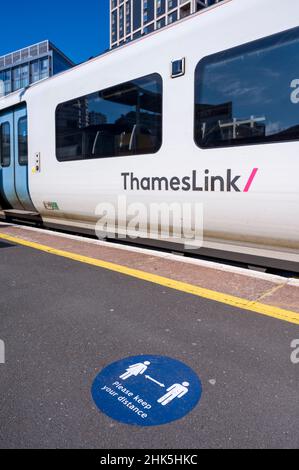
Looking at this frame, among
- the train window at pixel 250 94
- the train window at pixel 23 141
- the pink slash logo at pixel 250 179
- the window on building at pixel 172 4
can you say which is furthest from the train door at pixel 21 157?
the window on building at pixel 172 4

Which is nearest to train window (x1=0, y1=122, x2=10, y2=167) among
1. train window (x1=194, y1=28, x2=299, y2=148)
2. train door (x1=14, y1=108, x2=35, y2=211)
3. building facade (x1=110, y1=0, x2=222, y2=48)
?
train door (x1=14, y1=108, x2=35, y2=211)

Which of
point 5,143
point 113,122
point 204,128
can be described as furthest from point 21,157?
point 204,128

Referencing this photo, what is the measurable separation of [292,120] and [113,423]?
2930mm

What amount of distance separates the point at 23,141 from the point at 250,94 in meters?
4.92

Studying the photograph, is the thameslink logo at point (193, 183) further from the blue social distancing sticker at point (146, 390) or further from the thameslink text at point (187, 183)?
the blue social distancing sticker at point (146, 390)

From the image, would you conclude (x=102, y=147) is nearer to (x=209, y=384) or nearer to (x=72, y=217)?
(x=72, y=217)

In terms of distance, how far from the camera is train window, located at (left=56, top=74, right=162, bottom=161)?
4647 mm

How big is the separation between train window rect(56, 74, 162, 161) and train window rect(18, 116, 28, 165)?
1.23 metres

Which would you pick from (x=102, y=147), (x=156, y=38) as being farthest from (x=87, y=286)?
(x=156, y=38)

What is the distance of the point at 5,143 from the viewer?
26.1ft

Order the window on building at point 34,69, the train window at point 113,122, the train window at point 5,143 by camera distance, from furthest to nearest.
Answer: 1. the window on building at point 34,69
2. the train window at point 5,143
3. the train window at point 113,122

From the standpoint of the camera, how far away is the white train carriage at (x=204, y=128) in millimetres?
3535

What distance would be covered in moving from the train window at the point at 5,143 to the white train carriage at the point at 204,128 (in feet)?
7.34
